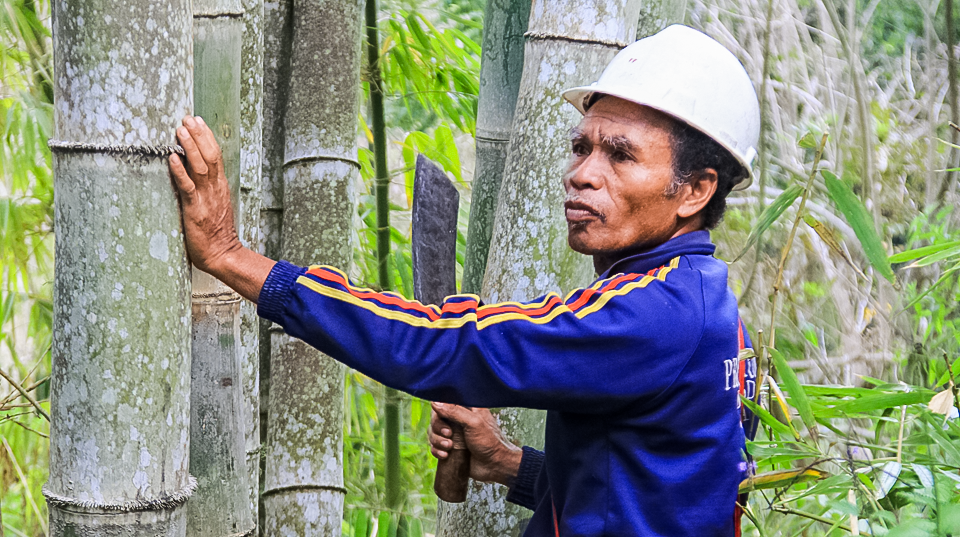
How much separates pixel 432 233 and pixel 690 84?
0.49 metres

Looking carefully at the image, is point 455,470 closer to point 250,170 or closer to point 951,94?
point 250,170

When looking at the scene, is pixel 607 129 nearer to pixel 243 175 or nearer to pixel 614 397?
pixel 614 397

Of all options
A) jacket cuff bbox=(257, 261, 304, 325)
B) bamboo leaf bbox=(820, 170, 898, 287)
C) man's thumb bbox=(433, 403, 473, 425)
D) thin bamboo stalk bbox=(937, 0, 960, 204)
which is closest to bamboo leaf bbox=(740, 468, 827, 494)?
bamboo leaf bbox=(820, 170, 898, 287)

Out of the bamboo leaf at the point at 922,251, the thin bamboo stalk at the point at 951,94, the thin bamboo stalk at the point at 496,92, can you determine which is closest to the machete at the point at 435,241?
the thin bamboo stalk at the point at 496,92

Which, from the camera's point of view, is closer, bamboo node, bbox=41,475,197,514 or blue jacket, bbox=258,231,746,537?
Answer: bamboo node, bbox=41,475,197,514

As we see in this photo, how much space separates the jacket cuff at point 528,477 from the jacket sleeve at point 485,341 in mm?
400

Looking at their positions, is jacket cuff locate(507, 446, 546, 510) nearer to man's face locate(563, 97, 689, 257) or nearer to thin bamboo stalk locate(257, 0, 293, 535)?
man's face locate(563, 97, 689, 257)

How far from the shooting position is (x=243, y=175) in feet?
5.91

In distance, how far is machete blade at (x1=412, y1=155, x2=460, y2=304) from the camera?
1.52 meters

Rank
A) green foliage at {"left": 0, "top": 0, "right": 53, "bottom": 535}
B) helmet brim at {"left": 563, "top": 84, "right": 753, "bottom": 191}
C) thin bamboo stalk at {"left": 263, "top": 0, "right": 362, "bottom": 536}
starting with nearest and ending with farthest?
helmet brim at {"left": 563, "top": 84, "right": 753, "bottom": 191}, thin bamboo stalk at {"left": 263, "top": 0, "right": 362, "bottom": 536}, green foliage at {"left": 0, "top": 0, "right": 53, "bottom": 535}

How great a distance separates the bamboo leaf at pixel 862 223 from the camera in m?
1.32

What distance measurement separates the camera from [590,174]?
4.80ft

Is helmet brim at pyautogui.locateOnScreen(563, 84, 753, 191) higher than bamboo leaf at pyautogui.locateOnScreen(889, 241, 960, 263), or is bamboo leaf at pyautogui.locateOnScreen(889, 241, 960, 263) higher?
helmet brim at pyautogui.locateOnScreen(563, 84, 753, 191)

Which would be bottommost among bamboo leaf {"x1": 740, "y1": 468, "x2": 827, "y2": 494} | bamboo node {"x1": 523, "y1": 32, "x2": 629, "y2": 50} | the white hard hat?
bamboo leaf {"x1": 740, "y1": 468, "x2": 827, "y2": 494}
